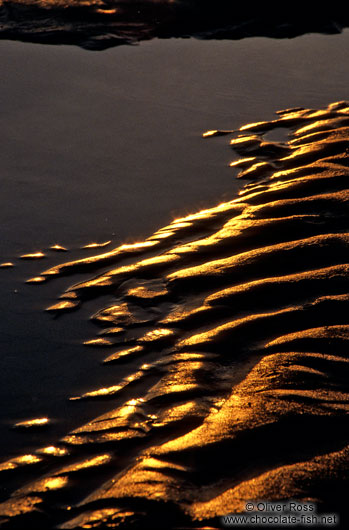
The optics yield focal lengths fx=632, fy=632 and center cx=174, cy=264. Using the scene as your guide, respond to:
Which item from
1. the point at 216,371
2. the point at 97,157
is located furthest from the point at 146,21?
the point at 216,371

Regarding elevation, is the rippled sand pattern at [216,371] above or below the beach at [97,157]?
below

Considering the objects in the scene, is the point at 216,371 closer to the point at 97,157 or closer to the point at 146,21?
the point at 97,157

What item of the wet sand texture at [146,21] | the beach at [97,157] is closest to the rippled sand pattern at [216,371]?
the beach at [97,157]

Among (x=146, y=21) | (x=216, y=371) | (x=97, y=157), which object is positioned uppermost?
(x=146, y=21)

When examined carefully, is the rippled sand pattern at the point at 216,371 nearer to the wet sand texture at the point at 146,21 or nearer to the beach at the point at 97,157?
the beach at the point at 97,157

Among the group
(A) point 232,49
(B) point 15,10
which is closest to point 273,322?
(A) point 232,49

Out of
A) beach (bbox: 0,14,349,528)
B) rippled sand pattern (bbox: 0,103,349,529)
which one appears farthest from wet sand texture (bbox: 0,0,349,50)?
rippled sand pattern (bbox: 0,103,349,529)
